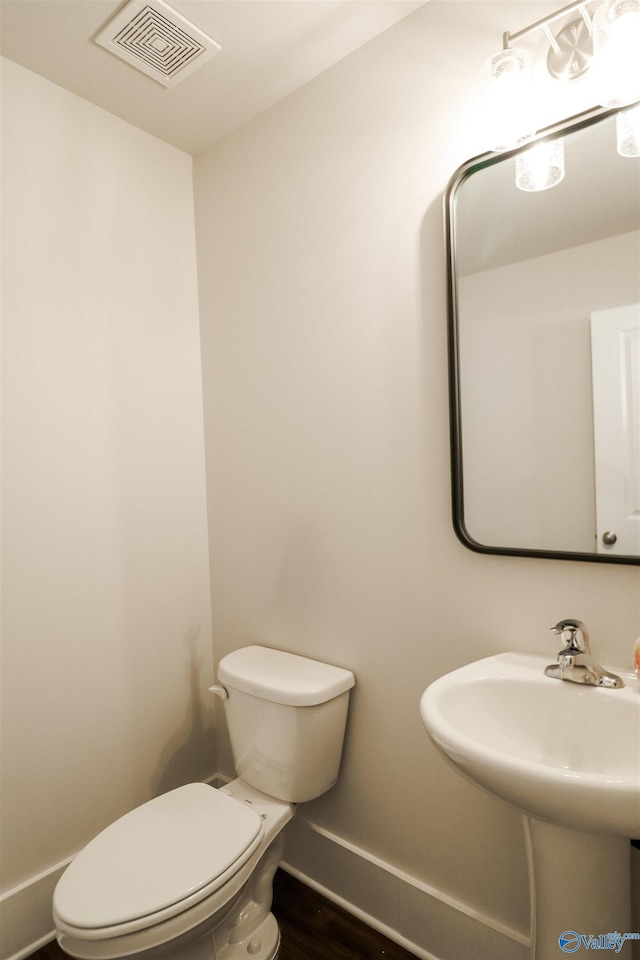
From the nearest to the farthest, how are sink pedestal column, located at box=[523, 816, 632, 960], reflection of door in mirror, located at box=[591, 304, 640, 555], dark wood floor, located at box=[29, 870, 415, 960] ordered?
sink pedestal column, located at box=[523, 816, 632, 960], reflection of door in mirror, located at box=[591, 304, 640, 555], dark wood floor, located at box=[29, 870, 415, 960]

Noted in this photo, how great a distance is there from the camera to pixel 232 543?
1.93 meters

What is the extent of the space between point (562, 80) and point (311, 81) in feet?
2.60

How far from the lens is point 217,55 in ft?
5.04

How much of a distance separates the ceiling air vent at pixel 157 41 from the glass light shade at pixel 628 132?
104cm

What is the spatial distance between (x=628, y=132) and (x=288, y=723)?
4.90ft

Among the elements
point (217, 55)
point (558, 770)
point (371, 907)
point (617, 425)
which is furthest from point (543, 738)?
point (217, 55)

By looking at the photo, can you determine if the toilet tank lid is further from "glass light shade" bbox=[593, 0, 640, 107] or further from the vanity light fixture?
"glass light shade" bbox=[593, 0, 640, 107]

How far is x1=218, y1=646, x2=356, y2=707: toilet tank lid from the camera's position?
4.78ft

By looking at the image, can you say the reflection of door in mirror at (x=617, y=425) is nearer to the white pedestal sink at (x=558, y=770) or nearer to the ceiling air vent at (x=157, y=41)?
the white pedestal sink at (x=558, y=770)

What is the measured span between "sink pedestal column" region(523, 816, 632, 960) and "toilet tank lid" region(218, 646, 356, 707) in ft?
1.98

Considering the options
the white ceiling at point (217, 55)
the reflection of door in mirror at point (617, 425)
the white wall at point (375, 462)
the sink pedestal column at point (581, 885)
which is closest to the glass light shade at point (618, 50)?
the white wall at point (375, 462)

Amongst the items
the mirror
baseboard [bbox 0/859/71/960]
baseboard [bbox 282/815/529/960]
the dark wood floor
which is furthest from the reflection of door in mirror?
baseboard [bbox 0/859/71/960]

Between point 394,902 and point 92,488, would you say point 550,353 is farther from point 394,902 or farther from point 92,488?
point 394,902

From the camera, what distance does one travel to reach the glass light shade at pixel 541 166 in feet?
3.81
